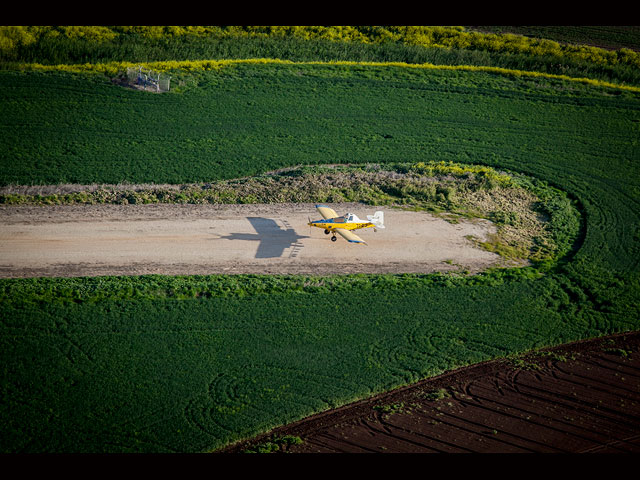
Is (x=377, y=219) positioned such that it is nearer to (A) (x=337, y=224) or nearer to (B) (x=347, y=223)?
(B) (x=347, y=223)

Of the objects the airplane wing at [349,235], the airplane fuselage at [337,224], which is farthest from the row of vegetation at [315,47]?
the airplane wing at [349,235]

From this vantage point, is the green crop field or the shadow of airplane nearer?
the green crop field

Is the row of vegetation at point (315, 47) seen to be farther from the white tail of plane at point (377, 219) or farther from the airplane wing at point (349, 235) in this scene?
the airplane wing at point (349, 235)

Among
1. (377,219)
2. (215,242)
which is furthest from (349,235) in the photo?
(215,242)

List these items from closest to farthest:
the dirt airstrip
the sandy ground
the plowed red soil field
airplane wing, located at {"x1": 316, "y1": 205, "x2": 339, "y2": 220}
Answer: the plowed red soil field, the dirt airstrip, the sandy ground, airplane wing, located at {"x1": 316, "y1": 205, "x2": 339, "y2": 220}

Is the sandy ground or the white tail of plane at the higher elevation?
the white tail of plane

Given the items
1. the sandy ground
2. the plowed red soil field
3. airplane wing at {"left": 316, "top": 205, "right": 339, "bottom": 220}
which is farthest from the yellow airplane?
the plowed red soil field

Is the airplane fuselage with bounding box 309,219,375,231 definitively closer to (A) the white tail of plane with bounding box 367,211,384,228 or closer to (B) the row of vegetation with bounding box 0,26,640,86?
(A) the white tail of plane with bounding box 367,211,384,228
